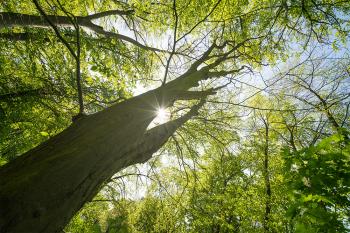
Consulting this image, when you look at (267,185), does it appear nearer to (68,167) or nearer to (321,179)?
(321,179)

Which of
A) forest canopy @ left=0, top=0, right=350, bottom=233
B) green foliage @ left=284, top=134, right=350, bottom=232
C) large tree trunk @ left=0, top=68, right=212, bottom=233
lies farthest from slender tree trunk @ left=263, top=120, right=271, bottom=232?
large tree trunk @ left=0, top=68, right=212, bottom=233

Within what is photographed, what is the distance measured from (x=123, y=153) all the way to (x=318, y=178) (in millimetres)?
1995

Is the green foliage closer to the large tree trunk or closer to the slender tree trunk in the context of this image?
the large tree trunk

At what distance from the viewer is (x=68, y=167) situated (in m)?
Answer: 1.75

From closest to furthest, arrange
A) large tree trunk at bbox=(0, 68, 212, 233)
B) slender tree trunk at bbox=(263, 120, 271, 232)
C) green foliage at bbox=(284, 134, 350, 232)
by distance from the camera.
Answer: large tree trunk at bbox=(0, 68, 212, 233), green foliage at bbox=(284, 134, 350, 232), slender tree trunk at bbox=(263, 120, 271, 232)

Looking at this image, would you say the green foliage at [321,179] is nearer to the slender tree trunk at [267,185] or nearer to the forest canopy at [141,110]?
the forest canopy at [141,110]

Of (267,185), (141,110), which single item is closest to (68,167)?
(141,110)

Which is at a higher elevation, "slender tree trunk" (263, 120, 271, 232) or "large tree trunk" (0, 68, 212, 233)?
"slender tree trunk" (263, 120, 271, 232)

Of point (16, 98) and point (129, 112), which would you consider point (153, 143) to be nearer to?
point (129, 112)

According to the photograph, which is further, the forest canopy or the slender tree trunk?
the slender tree trunk

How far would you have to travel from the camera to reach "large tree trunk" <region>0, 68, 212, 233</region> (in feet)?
4.65

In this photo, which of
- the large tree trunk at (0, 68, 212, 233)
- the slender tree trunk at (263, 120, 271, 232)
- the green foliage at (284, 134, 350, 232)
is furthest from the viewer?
the slender tree trunk at (263, 120, 271, 232)

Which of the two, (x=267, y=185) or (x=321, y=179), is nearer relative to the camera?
(x=321, y=179)

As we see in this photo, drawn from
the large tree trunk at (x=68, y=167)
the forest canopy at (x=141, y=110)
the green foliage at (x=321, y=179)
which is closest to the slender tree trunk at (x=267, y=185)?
the forest canopy at (x=141, y=110)
